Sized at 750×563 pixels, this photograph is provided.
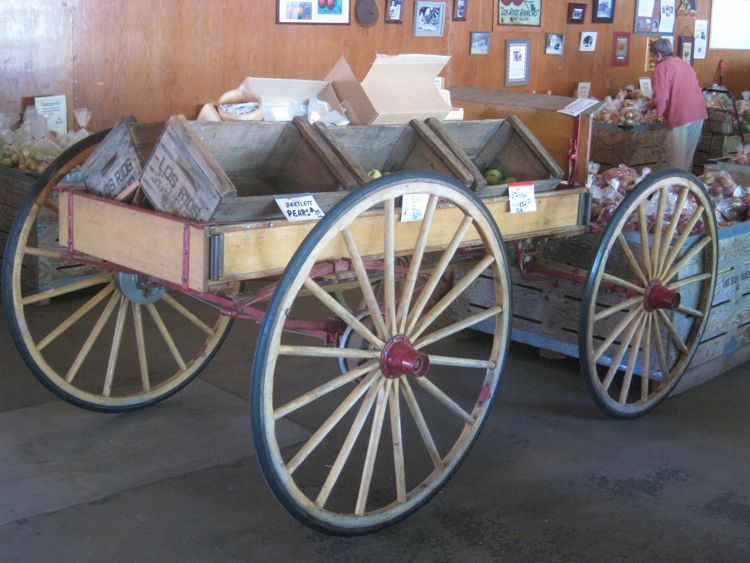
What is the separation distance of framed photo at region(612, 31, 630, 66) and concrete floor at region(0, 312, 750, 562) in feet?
20.6

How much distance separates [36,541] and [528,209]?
6.22 ft

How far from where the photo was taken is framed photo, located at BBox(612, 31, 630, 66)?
9.88 meters

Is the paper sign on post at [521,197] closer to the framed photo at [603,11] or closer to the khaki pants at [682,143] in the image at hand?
the khaki pants at [682,143]

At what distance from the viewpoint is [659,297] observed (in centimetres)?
389

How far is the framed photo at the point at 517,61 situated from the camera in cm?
854

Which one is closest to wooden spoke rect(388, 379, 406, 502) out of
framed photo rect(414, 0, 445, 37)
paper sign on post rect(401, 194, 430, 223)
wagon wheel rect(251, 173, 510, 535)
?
wagon wheel rect(251, 173, 510, 535)

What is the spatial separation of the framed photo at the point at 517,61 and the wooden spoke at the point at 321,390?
6118 mm

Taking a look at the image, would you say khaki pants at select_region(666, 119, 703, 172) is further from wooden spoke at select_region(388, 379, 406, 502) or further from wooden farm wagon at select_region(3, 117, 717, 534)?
wooden spoke at select_region(388, 379, 406, 502)

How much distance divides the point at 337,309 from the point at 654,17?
28.1ft

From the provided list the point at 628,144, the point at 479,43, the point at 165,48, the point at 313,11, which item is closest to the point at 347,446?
the point at 165,48

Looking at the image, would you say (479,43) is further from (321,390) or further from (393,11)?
(321,390)

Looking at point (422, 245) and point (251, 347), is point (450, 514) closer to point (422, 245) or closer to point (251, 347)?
point (422, 245)

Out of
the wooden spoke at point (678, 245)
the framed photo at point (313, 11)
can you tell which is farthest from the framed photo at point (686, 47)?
the wooden spoke at point (678, 245)

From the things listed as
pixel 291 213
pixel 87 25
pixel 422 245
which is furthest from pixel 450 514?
pixel 87 25
